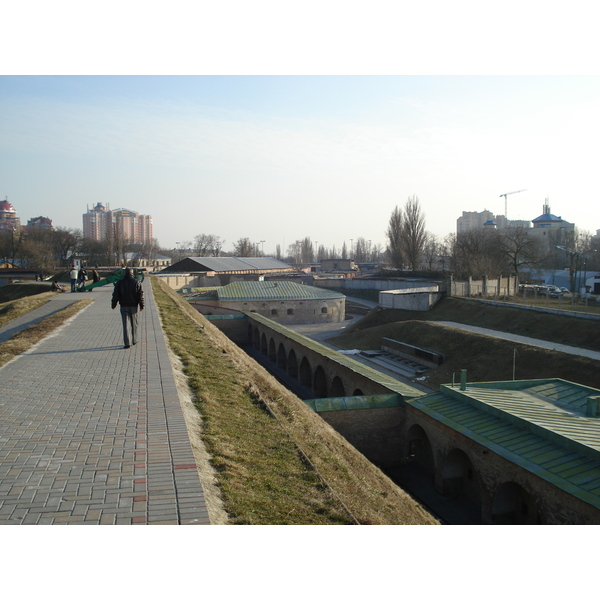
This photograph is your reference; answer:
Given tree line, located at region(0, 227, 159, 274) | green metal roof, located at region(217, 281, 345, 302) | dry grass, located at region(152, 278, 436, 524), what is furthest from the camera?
tree line, located at region(0, 227, 159, 274)

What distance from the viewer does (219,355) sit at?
1088 centimetres

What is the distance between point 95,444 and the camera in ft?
16.8

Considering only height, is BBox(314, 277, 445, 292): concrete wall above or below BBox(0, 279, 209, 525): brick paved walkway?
above

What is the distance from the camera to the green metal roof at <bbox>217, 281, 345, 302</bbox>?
37.6 meters

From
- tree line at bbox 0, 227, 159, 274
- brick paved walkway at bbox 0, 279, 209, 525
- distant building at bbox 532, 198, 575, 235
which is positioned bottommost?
brick paved walkway at bbox 0, 279, 209, 525

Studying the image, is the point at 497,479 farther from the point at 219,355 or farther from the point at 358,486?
the point at 219,355

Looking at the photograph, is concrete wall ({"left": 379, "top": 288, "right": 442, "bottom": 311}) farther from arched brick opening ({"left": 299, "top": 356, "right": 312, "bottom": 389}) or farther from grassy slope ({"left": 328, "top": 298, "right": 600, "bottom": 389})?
arched brick opening ({"left": 299, "top": 356, "right": 312, "bottom": 389})

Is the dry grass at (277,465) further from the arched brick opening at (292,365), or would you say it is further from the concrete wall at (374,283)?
the concrete wall at (374,283)

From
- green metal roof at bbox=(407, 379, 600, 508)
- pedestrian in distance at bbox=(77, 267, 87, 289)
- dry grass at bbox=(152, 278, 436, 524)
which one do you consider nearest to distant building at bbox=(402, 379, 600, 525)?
green metal roof at bbox=(407, 379, 600, 508)

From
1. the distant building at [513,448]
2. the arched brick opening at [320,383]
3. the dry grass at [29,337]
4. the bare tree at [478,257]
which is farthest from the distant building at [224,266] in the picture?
the distant building at [513,448]

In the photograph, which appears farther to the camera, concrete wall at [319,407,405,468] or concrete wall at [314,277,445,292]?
concrete wall at [314,277,445,292]

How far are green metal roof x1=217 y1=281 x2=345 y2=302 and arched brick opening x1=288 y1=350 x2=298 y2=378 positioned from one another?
14986 millimetres

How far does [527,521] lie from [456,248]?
42.5 meters

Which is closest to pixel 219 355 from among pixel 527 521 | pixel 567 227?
pixel 527 521
